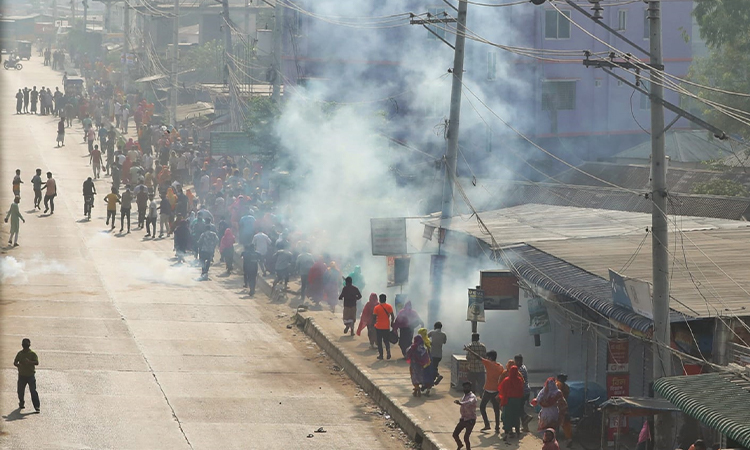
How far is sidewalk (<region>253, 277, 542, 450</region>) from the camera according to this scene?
15695 millimetres

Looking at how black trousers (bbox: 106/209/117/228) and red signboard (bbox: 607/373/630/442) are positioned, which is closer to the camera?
red signboard (bbox: 607/373/630/442)

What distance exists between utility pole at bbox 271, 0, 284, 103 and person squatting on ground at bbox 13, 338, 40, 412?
2133 cm

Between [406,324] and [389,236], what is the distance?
100 inches

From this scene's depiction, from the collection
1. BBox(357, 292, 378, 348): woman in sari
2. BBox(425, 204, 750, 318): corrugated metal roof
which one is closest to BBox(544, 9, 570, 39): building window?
BBox(425, 204, 750, 318): corrugated metal roof

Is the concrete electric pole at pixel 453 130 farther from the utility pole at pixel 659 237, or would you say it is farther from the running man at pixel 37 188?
the running man at pixel 37 188

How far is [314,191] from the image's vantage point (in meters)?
33.0

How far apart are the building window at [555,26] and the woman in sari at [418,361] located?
30.8 m

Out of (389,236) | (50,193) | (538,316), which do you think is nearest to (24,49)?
(50,193)

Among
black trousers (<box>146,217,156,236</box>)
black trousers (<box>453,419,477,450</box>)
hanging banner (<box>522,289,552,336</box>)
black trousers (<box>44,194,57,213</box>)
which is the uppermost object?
black trousers (<box>44,194,57,213</box>)

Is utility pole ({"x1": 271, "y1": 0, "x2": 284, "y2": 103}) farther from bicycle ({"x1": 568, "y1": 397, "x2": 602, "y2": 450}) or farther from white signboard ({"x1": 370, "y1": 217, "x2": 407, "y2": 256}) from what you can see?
bicycle ({"x1": 568, "y1": 397, "x2": 602, "y2": 450})

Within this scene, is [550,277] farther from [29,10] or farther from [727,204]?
[29,10]

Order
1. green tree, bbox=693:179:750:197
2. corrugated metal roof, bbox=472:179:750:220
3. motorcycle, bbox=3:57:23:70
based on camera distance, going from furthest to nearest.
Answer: motorcycle, bbox=3:57:23:70
green tree, bbox=693:179:750:197
corrugated metal roof, bbox=472:179:750:220

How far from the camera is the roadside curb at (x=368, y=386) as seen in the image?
15.9 metres

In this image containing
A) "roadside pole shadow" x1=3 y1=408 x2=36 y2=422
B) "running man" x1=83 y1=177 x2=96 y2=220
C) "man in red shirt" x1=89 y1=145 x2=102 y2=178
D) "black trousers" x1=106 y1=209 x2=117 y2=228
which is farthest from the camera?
"man in red shirt" x1=89 y1=145 x2=102 y2=178
